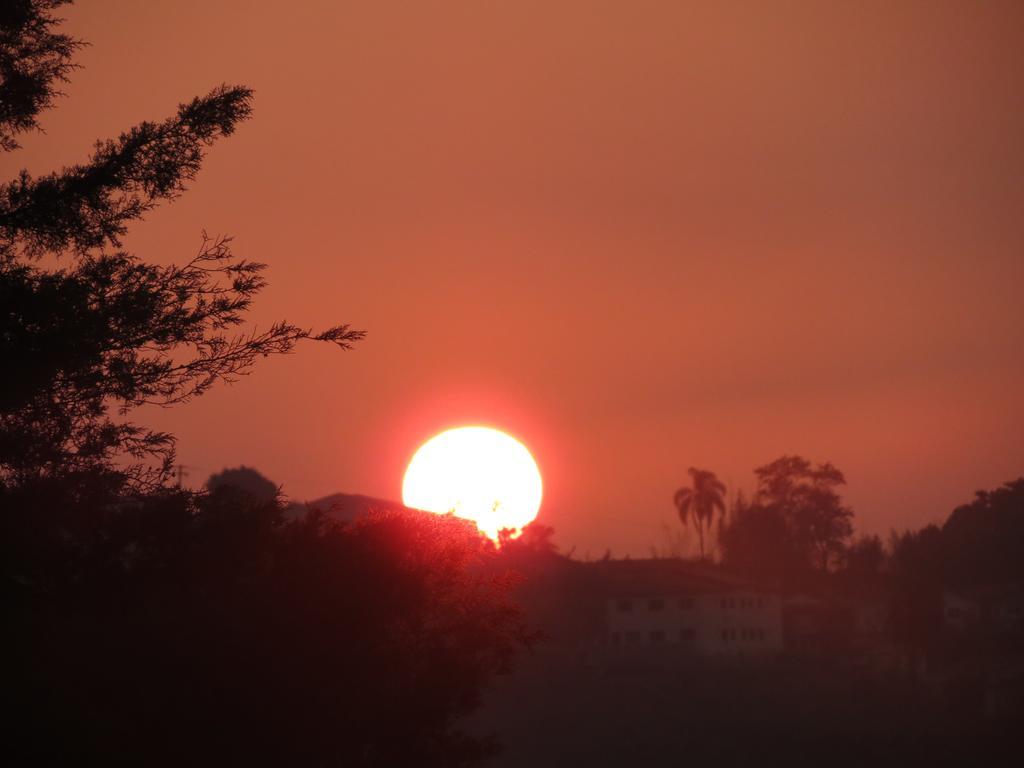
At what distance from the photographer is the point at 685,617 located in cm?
7756

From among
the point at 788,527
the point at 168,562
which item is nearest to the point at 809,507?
the point at 788,527

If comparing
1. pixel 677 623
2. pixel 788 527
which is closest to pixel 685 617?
pixel 677 623

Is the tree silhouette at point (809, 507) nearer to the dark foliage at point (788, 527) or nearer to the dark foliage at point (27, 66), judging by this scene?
the dark foliage at point (788, 527)

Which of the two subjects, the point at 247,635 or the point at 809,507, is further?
the point at 809,507

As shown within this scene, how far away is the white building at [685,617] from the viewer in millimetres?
77312

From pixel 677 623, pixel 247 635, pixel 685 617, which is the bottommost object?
pixel 247 635

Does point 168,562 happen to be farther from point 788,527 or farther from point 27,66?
point 788,527

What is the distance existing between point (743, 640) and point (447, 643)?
67.3m

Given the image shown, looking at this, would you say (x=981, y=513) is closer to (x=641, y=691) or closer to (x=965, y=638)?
(x=965, y=638)

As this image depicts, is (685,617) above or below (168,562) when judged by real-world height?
above

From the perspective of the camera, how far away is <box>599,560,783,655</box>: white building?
77.3 m

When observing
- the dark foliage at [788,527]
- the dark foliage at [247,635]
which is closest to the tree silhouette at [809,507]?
the dark foliage at [788,527]

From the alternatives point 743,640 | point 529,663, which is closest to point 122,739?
point 529,663

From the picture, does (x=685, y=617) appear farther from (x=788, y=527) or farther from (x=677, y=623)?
(x=788, y=527)
